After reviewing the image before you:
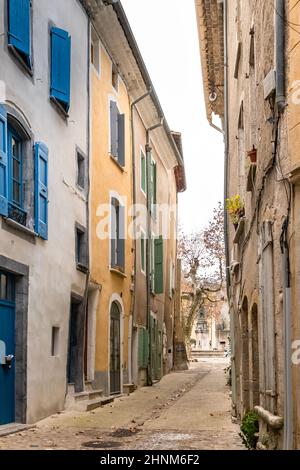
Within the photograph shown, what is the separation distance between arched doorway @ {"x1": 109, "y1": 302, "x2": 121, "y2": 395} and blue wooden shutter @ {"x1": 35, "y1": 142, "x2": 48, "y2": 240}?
6.41 metres

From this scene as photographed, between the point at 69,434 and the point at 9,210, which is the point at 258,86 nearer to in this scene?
the point at 9,210

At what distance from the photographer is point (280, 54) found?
282 inches

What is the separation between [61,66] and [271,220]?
7228mm

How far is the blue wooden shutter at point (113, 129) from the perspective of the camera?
1847cm

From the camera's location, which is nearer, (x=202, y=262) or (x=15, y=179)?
(x=15, y=179)

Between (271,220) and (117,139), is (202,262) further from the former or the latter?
(271,220)

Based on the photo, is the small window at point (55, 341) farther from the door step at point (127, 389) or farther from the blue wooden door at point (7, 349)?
the door step at point (127, 389)

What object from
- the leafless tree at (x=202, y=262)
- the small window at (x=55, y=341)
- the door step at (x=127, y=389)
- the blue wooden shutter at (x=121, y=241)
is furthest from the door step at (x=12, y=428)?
the leafless tree at (x=202, y=262)

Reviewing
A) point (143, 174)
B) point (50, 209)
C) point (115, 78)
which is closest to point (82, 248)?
point (50, 209)

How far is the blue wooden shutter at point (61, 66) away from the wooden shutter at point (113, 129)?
4.45 meters

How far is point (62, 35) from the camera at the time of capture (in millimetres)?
13734

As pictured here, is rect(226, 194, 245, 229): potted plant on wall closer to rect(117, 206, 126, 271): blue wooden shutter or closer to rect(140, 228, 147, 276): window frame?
rect(117, 206, 126, 271): blue wooden shutter

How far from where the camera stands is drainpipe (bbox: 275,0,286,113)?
23.2 feet
